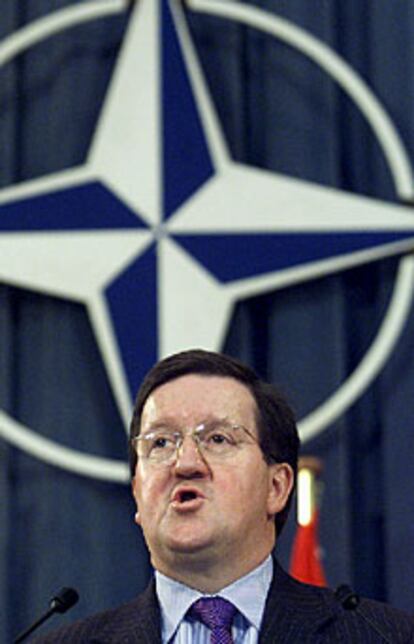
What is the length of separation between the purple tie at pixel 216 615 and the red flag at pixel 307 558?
0.98 meters

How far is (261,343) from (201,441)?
127 cm

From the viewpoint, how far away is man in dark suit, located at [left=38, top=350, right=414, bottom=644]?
177cm

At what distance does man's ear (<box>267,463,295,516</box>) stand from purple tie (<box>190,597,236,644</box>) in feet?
0.50

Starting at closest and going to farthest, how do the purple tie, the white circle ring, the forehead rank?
1. the purple tie
2. the forehead
3. the white circle ring

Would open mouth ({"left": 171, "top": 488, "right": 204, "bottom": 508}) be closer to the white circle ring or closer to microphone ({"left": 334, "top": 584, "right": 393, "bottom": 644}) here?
microphone ({"left": 334, "top": 584, "right": 393, "bottom": 644})

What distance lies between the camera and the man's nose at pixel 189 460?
178 cm

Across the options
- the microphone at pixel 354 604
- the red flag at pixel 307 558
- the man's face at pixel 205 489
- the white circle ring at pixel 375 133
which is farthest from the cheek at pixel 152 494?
the white circle ring at pixel 375 133

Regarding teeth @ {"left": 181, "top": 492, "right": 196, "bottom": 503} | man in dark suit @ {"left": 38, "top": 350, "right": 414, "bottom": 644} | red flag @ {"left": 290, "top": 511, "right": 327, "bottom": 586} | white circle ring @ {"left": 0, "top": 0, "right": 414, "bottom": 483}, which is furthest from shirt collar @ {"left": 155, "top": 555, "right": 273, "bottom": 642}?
white circle ring @ {"left": 0, "top": 0, "right": 414, "bottom": 483}

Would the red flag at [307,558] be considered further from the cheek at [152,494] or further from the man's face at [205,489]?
the cheek at [152,494]

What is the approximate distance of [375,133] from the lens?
309cm

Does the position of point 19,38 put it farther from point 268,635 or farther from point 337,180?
point 268,635

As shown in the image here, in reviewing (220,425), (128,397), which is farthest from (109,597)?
(220,425)

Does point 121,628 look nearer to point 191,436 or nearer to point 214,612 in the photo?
point 214,612

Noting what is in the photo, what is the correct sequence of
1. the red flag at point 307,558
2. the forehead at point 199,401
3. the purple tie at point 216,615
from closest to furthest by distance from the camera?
1. the purple tie at point 216,615
2. the forehead at point 199,401
3. the red flag at point 307,558
